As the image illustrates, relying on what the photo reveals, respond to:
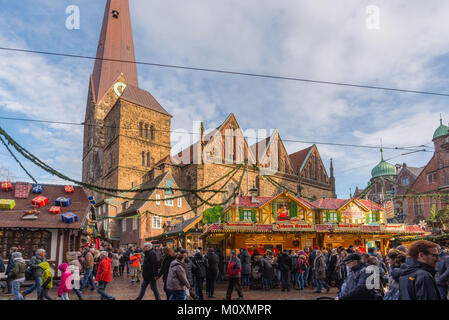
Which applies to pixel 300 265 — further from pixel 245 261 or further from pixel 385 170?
pixel 385 170

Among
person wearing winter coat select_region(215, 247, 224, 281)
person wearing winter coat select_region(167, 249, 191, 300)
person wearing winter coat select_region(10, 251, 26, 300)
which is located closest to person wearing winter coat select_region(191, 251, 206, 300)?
person wearing winter coat select_region(167, 249, 191, 300)

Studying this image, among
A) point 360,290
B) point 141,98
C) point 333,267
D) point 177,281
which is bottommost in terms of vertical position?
point 333,267

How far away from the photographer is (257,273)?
14.6 m

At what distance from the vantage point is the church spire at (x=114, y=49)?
56125 millimetres

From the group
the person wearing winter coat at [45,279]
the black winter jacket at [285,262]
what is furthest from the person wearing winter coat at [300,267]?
the person wearing winter coat at [45,279]

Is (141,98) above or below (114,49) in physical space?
below

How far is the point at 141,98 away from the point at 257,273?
132ft

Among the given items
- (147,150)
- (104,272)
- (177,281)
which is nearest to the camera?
(177,281)

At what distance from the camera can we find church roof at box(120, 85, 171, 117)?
4881cm

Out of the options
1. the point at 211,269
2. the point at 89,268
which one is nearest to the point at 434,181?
the point at 211,269

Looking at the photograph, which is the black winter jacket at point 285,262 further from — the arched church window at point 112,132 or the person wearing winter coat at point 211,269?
the arched church window at point 112,132
